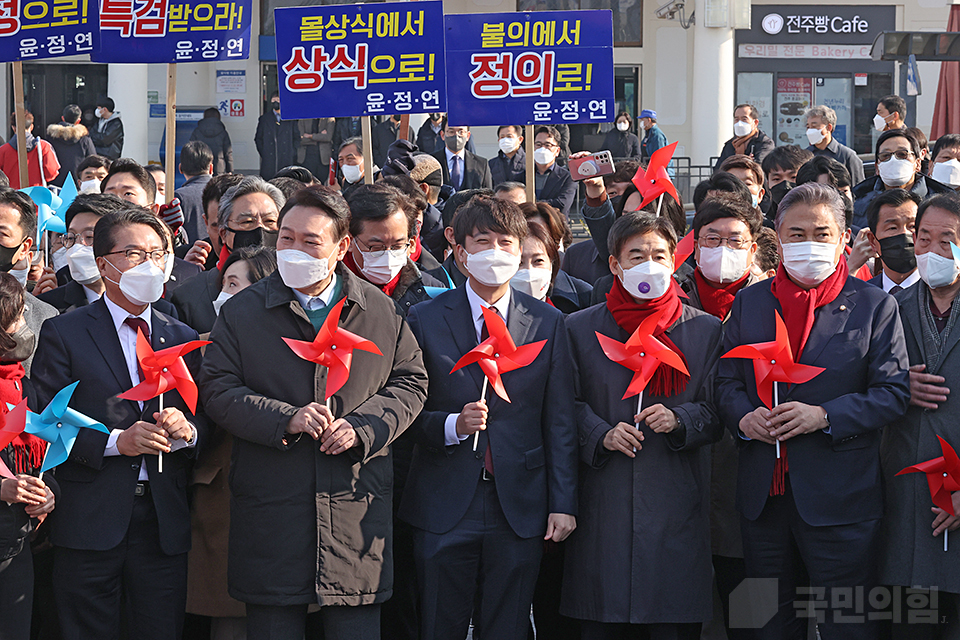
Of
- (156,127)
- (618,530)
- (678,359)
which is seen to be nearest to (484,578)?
(618,530)

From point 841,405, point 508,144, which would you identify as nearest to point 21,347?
point 841,405

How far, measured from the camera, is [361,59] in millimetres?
7133

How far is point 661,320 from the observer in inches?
170

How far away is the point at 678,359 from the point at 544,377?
526 mm

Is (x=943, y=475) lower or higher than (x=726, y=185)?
lower

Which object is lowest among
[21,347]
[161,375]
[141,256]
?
[161,375]

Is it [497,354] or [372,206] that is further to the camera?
[372,206]

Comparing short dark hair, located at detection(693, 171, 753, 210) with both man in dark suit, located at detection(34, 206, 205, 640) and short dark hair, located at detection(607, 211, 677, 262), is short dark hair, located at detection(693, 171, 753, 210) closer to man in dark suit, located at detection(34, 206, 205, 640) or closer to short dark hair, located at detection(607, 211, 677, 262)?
short dark hair, located at detection(607, 211, 677, 262)

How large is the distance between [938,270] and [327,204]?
7.97 ft

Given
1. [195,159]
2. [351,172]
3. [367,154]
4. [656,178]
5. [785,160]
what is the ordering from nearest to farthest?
[656,178], [367,154], [785,160], [195,159], [351,172]

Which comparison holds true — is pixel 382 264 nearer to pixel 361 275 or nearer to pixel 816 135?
pixel 361 275

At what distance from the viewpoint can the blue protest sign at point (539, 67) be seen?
23.5 feet

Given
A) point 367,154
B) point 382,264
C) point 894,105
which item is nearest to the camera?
point 382,264

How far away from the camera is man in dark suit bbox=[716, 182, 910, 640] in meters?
4.13
